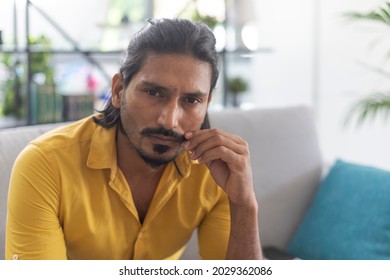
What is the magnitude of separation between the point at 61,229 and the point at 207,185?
0.33m

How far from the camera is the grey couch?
5.21 ft

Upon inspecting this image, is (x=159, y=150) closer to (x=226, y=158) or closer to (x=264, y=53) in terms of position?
(x=226, y=158)

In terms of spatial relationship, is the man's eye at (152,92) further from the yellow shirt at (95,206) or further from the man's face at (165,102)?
the yellow shirt at (95,206)

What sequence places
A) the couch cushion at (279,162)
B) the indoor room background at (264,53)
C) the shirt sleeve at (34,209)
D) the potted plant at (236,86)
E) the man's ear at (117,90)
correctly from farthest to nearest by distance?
1. the potted plant at (236,86)
2. the indoor room background at (264,53)
3. the couch cushion at (279,162)
4. the man's ear at (117,90)
5. the shirt sleeve at (34,209)

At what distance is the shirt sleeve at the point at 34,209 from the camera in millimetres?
1022

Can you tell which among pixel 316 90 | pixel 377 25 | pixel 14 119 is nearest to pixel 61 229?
pixel 14 119

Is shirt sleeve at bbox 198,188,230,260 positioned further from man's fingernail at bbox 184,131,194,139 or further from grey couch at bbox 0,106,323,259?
grey couch at bbox 0,106,323,259

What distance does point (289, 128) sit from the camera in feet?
5.55

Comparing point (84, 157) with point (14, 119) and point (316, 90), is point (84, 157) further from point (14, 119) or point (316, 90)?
point (316, 90)

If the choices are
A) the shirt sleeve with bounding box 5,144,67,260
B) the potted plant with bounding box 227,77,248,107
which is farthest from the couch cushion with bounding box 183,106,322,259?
the potted plant with bounding box 227,77,248,107

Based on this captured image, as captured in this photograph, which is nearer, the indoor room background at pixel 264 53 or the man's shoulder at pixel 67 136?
the man's shoulder at pixel 67 136

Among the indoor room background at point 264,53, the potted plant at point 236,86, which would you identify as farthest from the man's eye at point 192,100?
the potted plant at point 236,86

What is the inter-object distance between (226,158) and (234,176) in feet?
0.15

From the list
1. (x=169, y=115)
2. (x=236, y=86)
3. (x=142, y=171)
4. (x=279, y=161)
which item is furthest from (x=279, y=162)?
(x=236, y=86)
